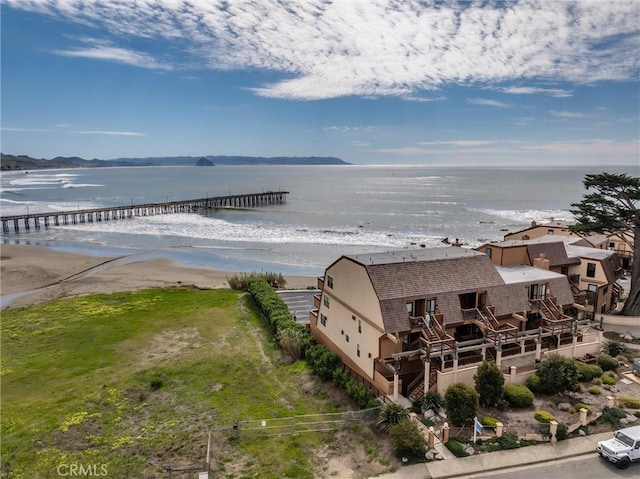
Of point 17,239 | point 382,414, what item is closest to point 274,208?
point 17,239

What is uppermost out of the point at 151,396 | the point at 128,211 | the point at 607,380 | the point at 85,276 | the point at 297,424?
the point at 128,211

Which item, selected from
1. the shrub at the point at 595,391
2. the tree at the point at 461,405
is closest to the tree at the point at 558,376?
the shrub at the point at 595,391

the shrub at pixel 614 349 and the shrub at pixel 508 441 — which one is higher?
the shrub at pixel 614 349

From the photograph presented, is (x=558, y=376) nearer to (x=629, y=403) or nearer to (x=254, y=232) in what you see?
(x=629, y=403)

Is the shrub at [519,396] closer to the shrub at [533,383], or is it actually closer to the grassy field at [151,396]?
the shrub at [533,383]

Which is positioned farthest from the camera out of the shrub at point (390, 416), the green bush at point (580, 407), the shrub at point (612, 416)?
the green bush at point (580, 407)

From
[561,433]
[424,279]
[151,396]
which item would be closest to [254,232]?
[151,396]

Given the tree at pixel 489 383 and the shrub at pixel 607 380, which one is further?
the shrub at pixel 607 380
